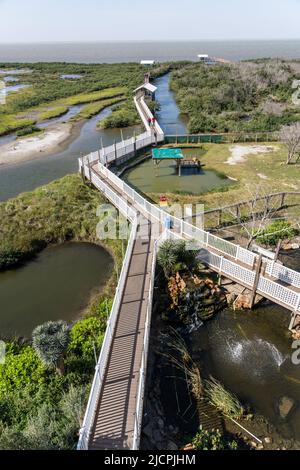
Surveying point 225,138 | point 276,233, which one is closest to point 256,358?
point 276,233

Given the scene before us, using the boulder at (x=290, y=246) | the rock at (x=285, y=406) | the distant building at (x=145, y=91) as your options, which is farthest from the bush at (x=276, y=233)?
the distant building at (x=145, y=91)

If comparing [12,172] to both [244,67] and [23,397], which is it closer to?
[23,397]

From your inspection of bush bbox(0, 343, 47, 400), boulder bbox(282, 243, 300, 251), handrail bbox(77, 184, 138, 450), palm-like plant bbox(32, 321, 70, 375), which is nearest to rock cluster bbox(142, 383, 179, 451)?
handrail bbox(77, 184, 138, 450)

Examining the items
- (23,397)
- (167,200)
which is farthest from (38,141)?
(23,397)

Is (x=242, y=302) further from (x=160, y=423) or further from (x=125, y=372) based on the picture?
(x=125, y=372)

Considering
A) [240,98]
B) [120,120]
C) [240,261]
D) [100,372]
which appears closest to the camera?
[100,372]

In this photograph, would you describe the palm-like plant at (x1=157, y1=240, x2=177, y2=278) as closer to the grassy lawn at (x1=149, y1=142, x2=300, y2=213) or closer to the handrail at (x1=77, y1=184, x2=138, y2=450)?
the handrail at (x1=77, y1=184, x2=138, y2=450)
